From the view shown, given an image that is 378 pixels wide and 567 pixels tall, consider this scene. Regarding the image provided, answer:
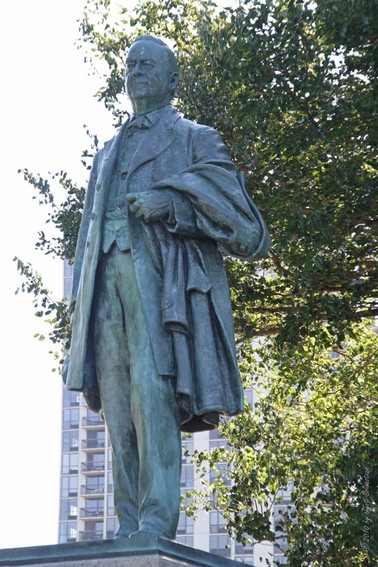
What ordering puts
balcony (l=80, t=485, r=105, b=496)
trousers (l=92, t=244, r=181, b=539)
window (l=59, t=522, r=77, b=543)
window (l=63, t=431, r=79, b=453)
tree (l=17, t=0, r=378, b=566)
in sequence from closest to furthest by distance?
trousers (l=92, t=244, r=181, b=539)
tree (l=17, t=0, r=378, b=566)
window (l=59, t=522, r=77, b=543)
balcony (l=80, t=485, r=105, b=496)
window (l=63, t=431, r=79, b=453)

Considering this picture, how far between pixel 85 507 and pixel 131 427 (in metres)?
92.2

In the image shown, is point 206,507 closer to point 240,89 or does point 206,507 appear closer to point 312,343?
point 312,343

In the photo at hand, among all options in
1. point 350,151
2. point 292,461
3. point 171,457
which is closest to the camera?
point 171,457

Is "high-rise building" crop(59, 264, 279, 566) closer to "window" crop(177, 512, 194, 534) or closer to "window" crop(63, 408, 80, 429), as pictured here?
"window" crop(63, 408, 80, 429)

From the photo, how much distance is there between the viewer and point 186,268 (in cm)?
696

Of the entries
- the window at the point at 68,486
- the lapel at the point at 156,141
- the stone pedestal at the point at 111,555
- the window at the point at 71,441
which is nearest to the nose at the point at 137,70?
the lapel at the point at 156,141

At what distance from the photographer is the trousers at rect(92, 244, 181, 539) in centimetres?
657

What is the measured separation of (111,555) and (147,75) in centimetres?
263

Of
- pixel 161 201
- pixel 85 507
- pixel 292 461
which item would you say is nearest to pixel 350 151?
pixel 292 461

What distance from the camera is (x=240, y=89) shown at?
709 inches

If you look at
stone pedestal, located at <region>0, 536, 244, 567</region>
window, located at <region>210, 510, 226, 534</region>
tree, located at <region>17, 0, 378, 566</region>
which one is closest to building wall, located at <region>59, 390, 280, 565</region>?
window, located at <region>210, 510, 226, 534</region>

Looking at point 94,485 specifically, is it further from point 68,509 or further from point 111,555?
point 111,555

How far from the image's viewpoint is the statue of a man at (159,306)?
22.0ft

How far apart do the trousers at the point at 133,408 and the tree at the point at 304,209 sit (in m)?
9.71
